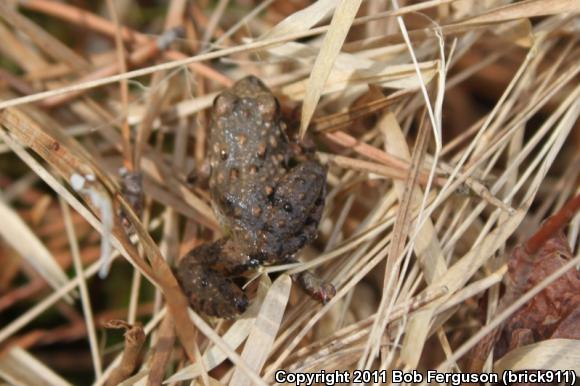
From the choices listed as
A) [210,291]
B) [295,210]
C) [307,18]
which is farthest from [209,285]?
[307,18]

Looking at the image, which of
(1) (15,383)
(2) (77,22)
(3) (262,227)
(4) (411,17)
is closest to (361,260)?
(3) (262,227)

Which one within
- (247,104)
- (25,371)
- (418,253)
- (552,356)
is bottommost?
(25,371)

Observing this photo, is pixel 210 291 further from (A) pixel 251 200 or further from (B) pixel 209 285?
(A) pixel 251 200

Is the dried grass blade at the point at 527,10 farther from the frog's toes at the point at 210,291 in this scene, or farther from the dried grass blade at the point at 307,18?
the frog's toes at the point at 210,291

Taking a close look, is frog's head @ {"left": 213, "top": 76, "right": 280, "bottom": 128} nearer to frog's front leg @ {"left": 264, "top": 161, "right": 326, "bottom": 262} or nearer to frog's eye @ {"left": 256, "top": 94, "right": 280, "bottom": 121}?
frog's eye @ {"left": 256, "top": 94, "right": 280, "bottom": 121}

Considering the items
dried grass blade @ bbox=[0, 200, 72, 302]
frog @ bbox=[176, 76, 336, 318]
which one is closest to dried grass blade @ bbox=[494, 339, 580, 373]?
frog @ bbox=[176, 76, 336, 318]

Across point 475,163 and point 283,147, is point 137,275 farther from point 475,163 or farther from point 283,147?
point 475,163

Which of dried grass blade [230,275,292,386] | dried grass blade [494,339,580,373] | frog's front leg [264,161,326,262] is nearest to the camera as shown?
dried grass blade [494,339,580,373]

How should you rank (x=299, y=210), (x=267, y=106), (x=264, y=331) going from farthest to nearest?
1. (x=267, y=106)
2. (x=299, y=210)
3. (x=264, y=331)
